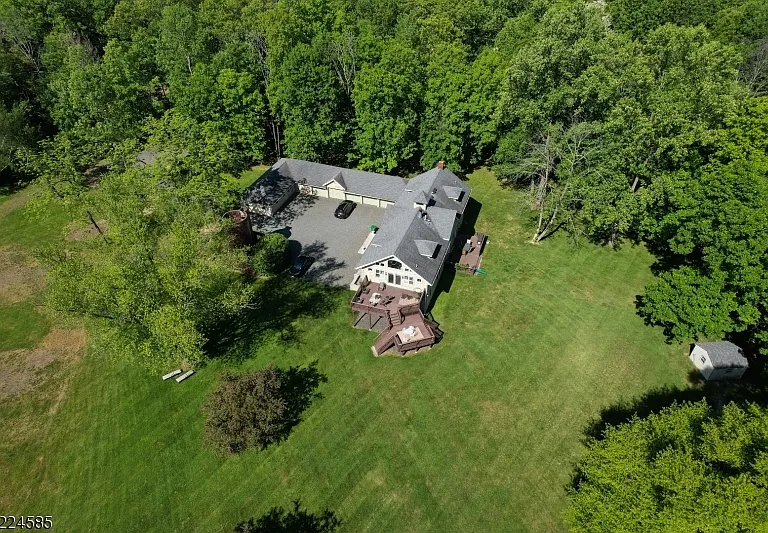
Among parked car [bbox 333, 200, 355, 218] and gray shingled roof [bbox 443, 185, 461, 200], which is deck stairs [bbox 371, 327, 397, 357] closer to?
gray shingled roof [bbox 443, 185, 461, 200]

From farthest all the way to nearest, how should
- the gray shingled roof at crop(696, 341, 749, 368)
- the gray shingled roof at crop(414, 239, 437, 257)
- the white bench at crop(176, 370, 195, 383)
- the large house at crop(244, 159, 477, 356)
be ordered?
the gray shingled roof at crop(414, 239, 437, 257)
the large house at crop(244, 159, 477, 356)
the white bench at crop(176, 370, 195, 383)
the gray shingled roof at crop(696, 341, 749, 368)

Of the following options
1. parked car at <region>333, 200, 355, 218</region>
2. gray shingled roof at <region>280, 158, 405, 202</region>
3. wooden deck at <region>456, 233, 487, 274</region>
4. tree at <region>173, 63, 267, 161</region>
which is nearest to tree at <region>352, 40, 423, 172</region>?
gray shingled roof at <region>280, 158, 405, 202</region>

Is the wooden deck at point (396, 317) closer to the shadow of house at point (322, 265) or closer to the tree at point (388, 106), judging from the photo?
the shadow of house at point (322, 265)

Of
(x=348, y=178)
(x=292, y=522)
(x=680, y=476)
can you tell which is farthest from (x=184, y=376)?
(x=680, y=476)

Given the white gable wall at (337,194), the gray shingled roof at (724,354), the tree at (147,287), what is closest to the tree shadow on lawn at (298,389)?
the tree at (147,287)

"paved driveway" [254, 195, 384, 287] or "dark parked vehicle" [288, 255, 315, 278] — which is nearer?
"dark parked vehicle" [288, 255, 315, 278]

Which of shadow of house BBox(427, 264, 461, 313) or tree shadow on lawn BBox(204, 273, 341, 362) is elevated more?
tree shadow on lawn BBox(204, 273, 341, 362)

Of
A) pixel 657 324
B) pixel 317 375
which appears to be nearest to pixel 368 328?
pixel 317 375

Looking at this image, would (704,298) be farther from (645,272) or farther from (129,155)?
(129,155)
